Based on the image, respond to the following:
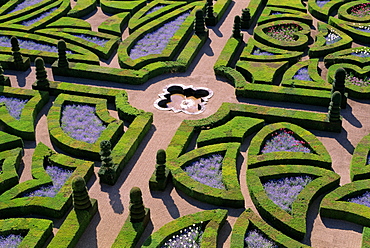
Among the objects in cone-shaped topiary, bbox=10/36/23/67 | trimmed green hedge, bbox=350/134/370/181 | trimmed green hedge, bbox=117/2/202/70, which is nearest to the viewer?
trimmed green hedge, bbox=350/134/370/181

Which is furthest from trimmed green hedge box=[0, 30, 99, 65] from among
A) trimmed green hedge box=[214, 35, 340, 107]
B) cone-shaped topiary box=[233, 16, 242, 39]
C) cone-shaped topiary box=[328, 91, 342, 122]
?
cone-shaped topiary box=[328, 91, 342, 122]

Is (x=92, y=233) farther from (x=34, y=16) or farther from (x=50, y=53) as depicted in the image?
(x=34, y=16)

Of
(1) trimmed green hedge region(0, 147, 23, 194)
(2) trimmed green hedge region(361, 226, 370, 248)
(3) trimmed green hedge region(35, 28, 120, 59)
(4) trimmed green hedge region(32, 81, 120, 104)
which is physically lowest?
(2) trimmed green hedge region(361, 226, 370, 248)

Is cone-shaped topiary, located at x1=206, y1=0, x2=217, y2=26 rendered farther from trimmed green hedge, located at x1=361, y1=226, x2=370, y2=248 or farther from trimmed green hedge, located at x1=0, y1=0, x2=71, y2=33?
trimmed green hedge, located at x1=361, y1=226, x2=370, y2=248

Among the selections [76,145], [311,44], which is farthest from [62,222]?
[311,44]

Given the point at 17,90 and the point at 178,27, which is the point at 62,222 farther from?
the point at 178,27

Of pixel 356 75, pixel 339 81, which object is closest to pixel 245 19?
pixel 356 75

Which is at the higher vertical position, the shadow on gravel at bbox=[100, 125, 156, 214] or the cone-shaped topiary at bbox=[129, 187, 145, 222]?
the cone-shaped topiary at bbox=[129, 187, 145, 222]
